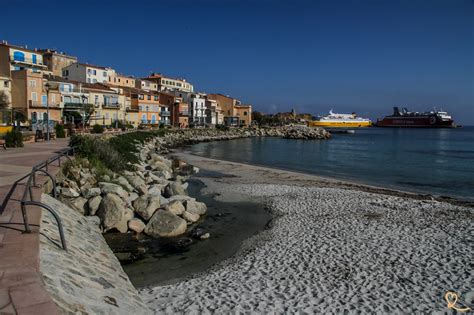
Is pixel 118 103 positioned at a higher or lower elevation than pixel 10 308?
higher

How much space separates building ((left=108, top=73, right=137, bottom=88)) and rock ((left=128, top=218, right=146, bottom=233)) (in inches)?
2796

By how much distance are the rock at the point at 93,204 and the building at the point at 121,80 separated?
70314 millimetres

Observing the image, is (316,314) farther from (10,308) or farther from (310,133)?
(310,133)

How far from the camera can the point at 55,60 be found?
242 ft

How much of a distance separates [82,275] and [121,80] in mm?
80791

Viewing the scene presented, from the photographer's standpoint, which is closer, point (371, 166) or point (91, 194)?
point (91, 194)

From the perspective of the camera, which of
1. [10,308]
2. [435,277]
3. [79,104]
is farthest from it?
[79,104]

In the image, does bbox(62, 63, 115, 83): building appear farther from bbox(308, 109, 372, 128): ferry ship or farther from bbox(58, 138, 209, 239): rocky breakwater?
bbox(308, 109, 372, 128): ferry ship

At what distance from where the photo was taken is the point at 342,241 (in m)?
11.6

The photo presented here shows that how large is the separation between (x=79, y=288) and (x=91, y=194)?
7.71 metres

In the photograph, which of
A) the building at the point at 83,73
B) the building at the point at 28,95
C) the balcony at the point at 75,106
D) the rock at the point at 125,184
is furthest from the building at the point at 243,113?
the rock at the point at 125,184

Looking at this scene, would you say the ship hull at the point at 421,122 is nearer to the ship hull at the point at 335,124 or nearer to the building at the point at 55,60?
the ship hull at the point at 335,124

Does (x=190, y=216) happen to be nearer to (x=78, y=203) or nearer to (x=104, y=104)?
(x=78, y=203)

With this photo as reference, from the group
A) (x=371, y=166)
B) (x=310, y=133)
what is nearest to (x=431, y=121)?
(x=310, y=133)
